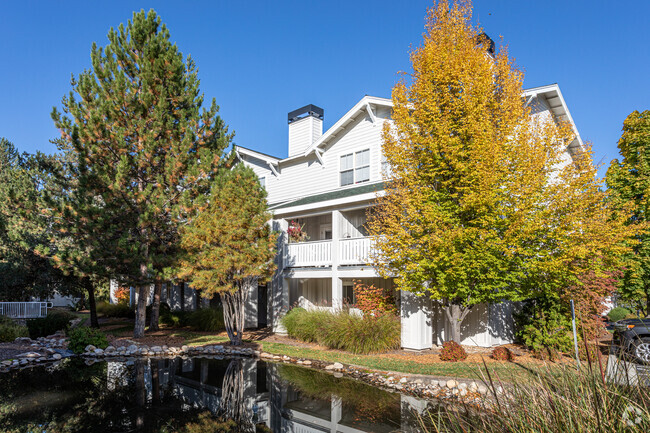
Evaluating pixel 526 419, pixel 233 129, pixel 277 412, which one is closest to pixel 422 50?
pixel 233 129

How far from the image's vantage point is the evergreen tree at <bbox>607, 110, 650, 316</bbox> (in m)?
19.2

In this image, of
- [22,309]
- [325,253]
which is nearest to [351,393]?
[325,253]

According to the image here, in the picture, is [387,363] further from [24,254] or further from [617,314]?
[24,254]

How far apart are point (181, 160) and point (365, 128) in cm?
803

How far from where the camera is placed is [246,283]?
17.0 meters

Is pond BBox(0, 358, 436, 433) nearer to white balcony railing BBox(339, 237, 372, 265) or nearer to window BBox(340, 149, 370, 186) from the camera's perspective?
white balcony railing BBox(339, 237, 372, 265)

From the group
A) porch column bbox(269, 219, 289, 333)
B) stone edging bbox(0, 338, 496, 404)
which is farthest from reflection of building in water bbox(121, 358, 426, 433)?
porch column bbox(269, 219, 289, 333)

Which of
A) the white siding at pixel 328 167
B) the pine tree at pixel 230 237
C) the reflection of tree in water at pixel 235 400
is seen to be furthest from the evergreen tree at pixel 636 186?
the reflection of tree in water at pixel 235 400

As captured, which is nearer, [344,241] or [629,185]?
[344,241]

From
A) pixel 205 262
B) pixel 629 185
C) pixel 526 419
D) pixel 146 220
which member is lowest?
pixel 526 419

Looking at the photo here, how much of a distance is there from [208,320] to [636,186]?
20.3 m

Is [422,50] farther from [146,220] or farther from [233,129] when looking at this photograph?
[146,220]

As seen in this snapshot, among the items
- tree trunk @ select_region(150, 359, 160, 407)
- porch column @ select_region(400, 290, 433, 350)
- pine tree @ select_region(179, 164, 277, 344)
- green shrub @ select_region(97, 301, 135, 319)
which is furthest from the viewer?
green shrub @ select_region(97, 301, 135, 319)

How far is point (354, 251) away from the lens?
17500 millimetres
